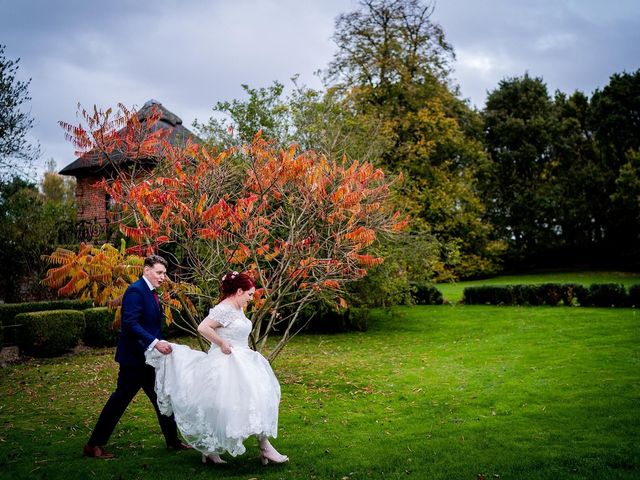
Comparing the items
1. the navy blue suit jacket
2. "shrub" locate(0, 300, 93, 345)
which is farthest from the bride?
"shrub" locate(0, 300, 93, 345)

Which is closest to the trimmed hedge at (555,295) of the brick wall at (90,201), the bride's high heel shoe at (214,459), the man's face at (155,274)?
the brick wall at (90,201)

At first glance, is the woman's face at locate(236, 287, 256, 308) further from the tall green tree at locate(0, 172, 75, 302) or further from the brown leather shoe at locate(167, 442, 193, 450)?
the tall green tree at locate(0, 172, 75, 302)

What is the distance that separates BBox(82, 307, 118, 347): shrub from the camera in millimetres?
17062

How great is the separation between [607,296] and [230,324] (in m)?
21.3

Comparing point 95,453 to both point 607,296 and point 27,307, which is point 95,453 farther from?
point 607,296

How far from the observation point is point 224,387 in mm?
5477

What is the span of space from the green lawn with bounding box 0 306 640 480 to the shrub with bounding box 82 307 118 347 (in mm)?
1234

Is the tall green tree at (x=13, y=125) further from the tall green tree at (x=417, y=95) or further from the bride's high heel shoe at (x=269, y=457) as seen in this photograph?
the bride's high heel shoe at (x=269, y=457)

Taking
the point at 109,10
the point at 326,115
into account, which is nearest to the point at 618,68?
the point at 326,115

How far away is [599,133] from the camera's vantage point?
149 feet

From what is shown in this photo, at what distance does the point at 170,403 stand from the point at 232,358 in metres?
0.98

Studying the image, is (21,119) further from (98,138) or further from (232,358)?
(232,358)

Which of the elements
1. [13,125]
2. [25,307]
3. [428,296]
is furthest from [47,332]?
[428,296]

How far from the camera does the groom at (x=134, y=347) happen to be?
5.99 meters
